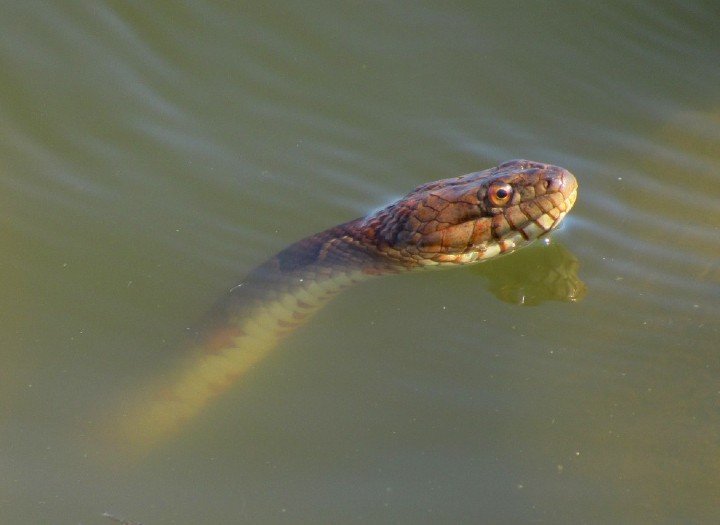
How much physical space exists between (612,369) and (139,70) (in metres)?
3.52

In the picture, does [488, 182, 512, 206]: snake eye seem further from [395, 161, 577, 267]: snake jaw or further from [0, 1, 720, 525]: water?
[0, 1, 720, 525]: water

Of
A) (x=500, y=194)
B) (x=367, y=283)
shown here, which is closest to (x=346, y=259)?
(x=367, y=283)

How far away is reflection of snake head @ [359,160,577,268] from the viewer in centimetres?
462

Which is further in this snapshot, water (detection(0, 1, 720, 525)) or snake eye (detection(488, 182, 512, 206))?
snake eye (detection(488, 182, 512, 206))

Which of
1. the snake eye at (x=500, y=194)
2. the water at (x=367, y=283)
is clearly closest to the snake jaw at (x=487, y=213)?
the snake eye at (x=500, y=194)

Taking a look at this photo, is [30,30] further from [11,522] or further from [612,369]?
[612,369]

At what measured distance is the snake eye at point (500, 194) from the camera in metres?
4.62

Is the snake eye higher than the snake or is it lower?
higher

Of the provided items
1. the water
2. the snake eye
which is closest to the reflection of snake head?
the snake eye

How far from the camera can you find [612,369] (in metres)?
4.46

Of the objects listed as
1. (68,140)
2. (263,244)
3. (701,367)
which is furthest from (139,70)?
(701,367)

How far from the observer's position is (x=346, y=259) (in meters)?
4.96

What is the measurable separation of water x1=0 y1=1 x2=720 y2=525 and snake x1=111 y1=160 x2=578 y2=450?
13 cm

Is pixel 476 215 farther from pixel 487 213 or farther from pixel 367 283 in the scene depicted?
pixel 367 283
